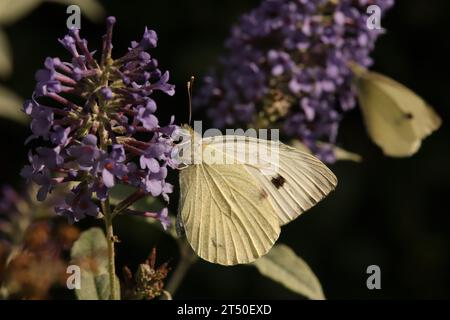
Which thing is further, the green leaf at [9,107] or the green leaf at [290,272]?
the green leaf at [9,107]

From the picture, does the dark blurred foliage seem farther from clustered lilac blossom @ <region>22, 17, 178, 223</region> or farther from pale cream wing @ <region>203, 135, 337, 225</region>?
clustered lilac blossom @ <region>22, 17, 178, 223</region>

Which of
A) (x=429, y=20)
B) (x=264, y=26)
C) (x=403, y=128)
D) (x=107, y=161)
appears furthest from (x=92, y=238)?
(x=429, y=20)

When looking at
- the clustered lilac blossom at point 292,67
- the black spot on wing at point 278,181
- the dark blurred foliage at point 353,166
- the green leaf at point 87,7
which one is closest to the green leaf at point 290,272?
the black spot on wing at point 278,181

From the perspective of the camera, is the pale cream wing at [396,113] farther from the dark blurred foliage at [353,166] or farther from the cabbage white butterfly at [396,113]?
the dark blurred foliage at [353,166]

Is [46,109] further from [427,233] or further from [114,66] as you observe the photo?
[427,233]

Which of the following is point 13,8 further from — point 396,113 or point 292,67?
point 396,113
